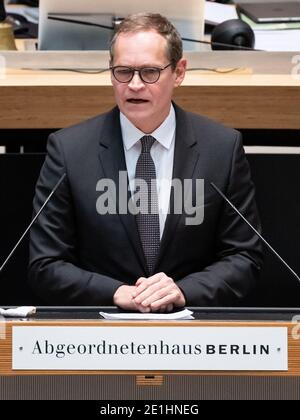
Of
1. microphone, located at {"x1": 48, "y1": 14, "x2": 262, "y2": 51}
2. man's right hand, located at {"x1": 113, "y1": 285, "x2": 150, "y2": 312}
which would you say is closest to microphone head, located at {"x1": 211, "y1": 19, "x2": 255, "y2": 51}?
microphone, located at {"x1": 48, "y1": 14, "x2": 262, "y2": 51}

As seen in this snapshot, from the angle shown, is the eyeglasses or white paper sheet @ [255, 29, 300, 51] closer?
the eyeglasses

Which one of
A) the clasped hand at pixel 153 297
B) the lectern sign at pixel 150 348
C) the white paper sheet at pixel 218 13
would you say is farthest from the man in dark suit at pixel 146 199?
the white paper sheet at pixel 218 13

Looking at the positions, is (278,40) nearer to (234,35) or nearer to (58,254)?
(234,35)

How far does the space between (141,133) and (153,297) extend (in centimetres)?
33

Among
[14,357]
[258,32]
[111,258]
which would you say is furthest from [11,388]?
[258,32]

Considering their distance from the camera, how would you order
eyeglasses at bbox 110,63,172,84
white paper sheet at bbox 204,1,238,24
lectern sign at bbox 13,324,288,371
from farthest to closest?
white paper sheet at bbox 204,1,238,24, eyeglasses at bbox 110,63,172,84, lectern sign at bbox 13,324,288,371

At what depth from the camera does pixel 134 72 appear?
1394 millimetres

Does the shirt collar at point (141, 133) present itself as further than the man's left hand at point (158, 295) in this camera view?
Yes

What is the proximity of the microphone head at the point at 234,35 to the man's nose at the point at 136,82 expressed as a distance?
2.10ft

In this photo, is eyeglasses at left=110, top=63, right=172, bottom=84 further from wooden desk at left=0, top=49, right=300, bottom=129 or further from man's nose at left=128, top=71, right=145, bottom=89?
wooden desk at left=0, top=49, right=300, bottom=129

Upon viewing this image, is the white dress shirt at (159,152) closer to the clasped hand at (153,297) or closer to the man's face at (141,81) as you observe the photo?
the man's face at (141,81)

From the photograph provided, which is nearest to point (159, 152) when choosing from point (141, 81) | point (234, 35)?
point (141, 81)

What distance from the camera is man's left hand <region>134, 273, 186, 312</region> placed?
49.1 inches

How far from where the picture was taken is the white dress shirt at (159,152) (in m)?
1.49
